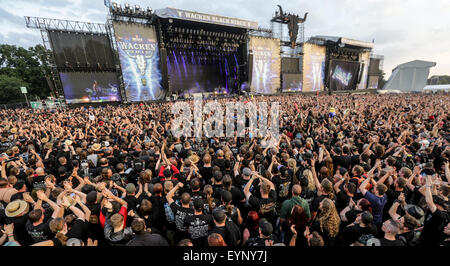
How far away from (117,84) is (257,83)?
62.3ft

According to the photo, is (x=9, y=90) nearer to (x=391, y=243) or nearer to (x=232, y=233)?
(x=232, y=233)

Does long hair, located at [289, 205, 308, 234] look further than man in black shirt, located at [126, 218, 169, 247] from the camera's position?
Yes

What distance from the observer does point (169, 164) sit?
4.30 metres

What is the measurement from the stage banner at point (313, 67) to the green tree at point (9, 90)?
46.1m

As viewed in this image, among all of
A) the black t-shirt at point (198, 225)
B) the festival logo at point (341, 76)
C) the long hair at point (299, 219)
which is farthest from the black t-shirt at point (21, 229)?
the festival logo at point (341, 76)

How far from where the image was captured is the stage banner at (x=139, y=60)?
65.3 feet

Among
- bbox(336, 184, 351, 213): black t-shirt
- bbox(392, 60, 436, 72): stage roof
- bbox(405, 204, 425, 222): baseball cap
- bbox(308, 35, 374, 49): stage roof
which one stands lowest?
bbox(336, 184, 351, 213): black t-shirt

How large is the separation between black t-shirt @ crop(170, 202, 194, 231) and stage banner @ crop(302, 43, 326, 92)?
35713 millimetres

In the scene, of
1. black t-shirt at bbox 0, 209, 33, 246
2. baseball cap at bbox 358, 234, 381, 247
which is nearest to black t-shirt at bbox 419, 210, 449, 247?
baseball cap at bbox 358, 234, 381, 247

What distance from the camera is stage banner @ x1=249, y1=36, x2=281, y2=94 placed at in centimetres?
2816

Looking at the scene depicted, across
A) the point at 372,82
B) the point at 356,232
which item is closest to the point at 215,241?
the point at 356,232

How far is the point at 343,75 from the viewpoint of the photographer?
3891 centimetres

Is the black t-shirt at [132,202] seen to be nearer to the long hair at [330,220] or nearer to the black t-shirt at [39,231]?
the black t-shirt at [39,231]

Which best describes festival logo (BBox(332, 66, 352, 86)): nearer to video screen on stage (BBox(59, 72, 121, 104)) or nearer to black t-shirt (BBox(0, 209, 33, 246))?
video screen on stage (BBox(59, 72, 121, 104))
